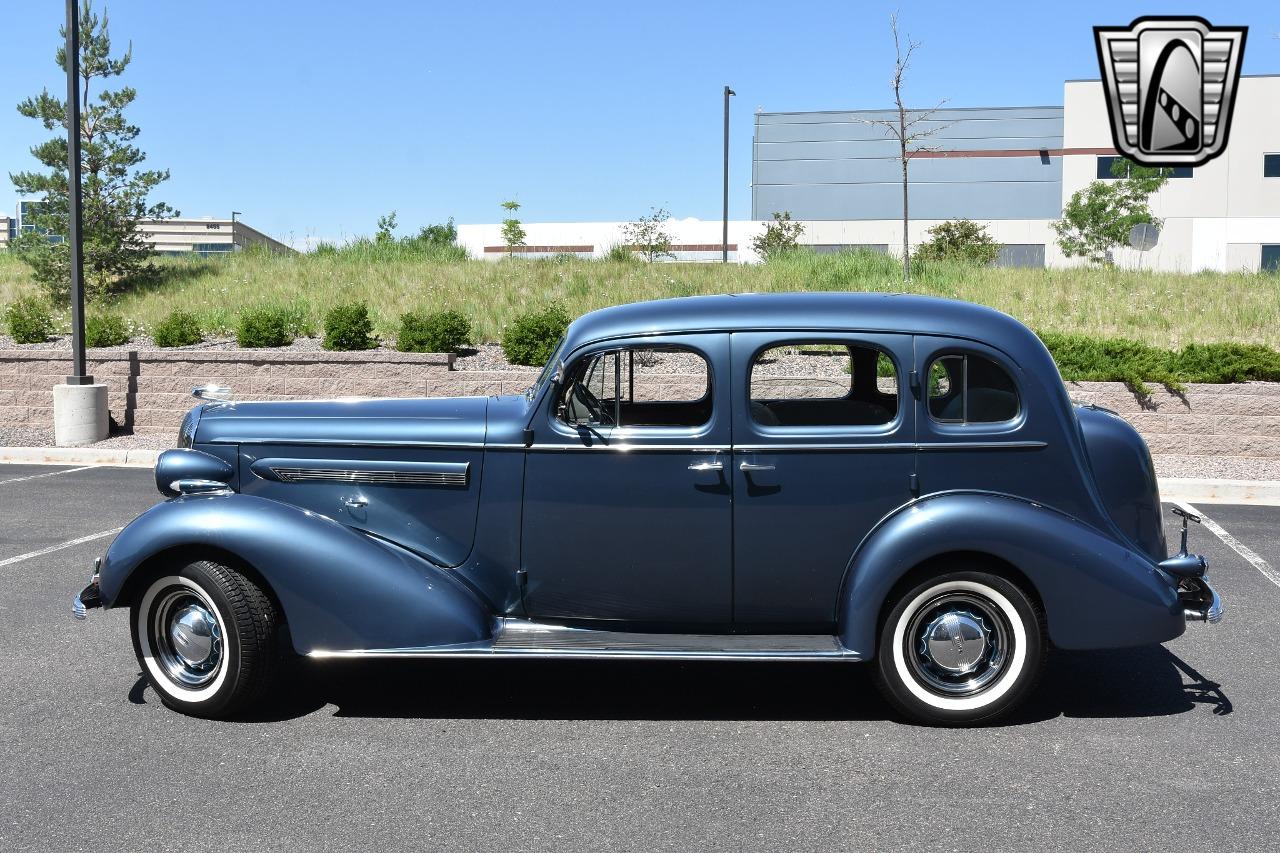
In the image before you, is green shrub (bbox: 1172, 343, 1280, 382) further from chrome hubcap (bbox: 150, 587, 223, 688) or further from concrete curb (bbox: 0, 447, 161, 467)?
concrete curb (bbox: 0, 447, 161, 467)

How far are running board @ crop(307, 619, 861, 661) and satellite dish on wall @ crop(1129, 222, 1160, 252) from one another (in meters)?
49.6

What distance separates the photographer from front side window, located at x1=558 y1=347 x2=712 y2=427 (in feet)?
16.7

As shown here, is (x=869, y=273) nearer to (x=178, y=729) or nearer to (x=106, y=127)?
(x=106, y=127)

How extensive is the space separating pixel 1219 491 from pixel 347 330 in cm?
1151

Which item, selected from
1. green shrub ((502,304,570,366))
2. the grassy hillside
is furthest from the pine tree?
green shrub ((502,304,570,366))

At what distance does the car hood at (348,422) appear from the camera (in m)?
5.11

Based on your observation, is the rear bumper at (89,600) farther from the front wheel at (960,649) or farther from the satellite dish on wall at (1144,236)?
the satellite dish on wall at (1144,236)

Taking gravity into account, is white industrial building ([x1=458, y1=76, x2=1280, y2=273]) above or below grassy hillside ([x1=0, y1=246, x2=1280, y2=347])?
above

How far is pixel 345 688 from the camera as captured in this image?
17.9 ft

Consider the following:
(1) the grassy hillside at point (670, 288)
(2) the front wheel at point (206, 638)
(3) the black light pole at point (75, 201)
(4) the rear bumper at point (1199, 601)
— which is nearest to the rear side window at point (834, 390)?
(4) the rear bumper at point (1199, 601)

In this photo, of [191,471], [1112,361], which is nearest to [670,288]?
[1112,361]

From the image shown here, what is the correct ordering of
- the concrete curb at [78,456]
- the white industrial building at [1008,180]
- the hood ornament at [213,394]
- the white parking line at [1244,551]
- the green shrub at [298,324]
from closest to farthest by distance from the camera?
the hood ornament at [213,394] < the white parking line at [1244,551] < the concrete curb at [78,456] < the green shrub at [298,324] < the white industrial building at [1008,180]

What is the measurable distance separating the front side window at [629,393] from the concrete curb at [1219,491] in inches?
297

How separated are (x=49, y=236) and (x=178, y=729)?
22.2m
